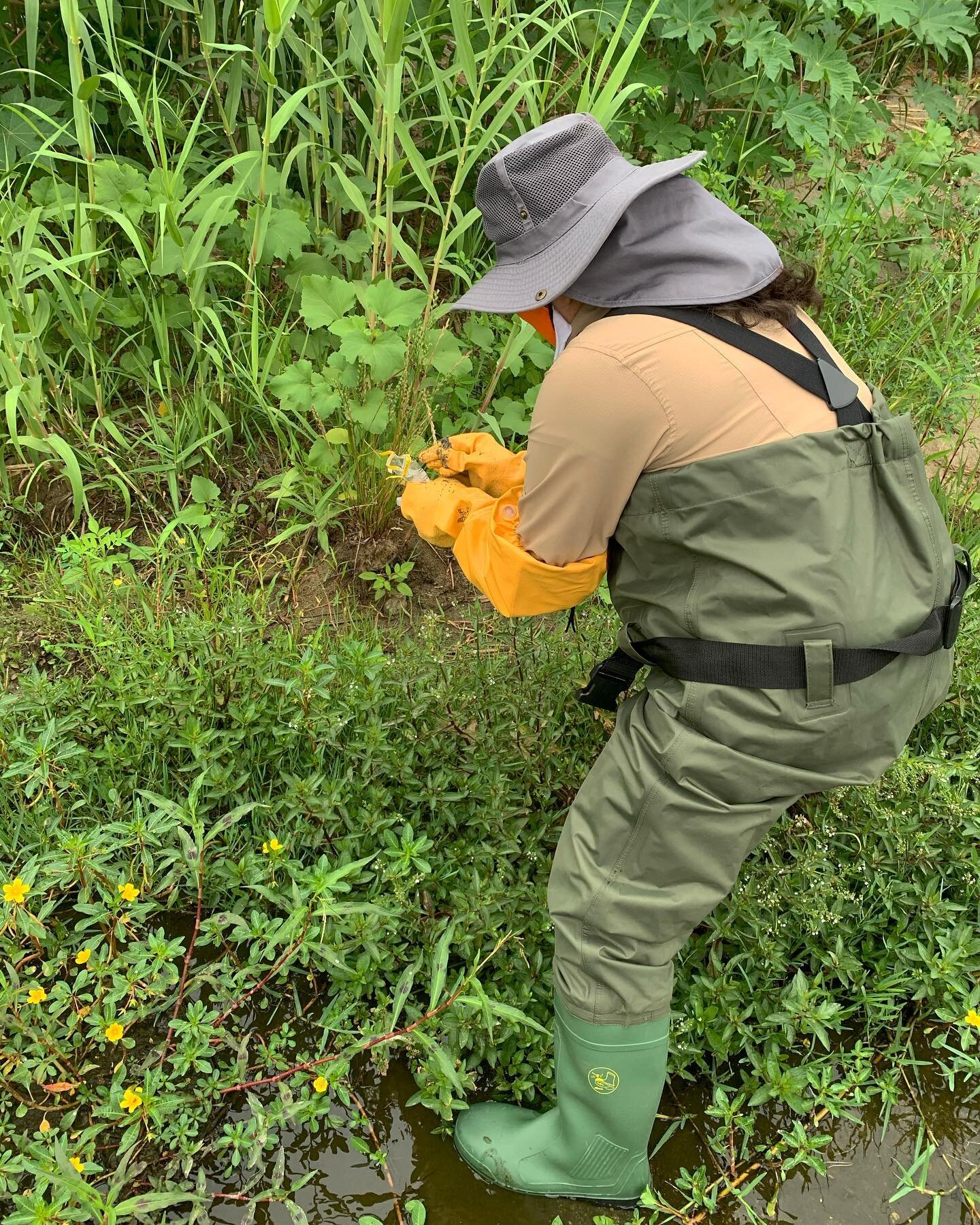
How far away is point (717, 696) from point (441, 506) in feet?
2.15

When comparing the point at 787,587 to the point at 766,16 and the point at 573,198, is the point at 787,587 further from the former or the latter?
the point at 766,16

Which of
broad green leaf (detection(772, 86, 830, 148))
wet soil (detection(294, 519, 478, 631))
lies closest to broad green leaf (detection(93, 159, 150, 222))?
wet soil (detection(294, 519, 478, 631))

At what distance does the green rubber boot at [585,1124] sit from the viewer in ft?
5.50

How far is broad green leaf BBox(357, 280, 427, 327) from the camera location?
2.32 m

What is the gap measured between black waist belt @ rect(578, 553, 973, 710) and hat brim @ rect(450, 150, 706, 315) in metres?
0.60

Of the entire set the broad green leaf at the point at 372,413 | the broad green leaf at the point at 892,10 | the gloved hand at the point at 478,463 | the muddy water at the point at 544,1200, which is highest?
the broad green leaf at the point at 892,10

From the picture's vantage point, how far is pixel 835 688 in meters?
1.54

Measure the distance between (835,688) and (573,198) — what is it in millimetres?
881

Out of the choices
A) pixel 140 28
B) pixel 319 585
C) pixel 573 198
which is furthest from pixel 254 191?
pixel 573 198

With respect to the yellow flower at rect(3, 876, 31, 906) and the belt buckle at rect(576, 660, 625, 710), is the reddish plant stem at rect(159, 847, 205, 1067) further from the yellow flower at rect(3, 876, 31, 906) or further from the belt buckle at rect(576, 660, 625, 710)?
the belt buckle at rect(576, 660, 625, 710)

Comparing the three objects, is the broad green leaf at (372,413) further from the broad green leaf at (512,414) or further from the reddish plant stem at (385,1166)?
the reddish plant stem at (385,1166)

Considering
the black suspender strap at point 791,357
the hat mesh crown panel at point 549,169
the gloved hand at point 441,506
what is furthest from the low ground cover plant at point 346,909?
the hat mesh crown panel at point 549,169

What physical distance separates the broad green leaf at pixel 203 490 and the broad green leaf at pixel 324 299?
529 millimetres

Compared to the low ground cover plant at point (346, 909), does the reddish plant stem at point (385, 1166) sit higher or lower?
lower
